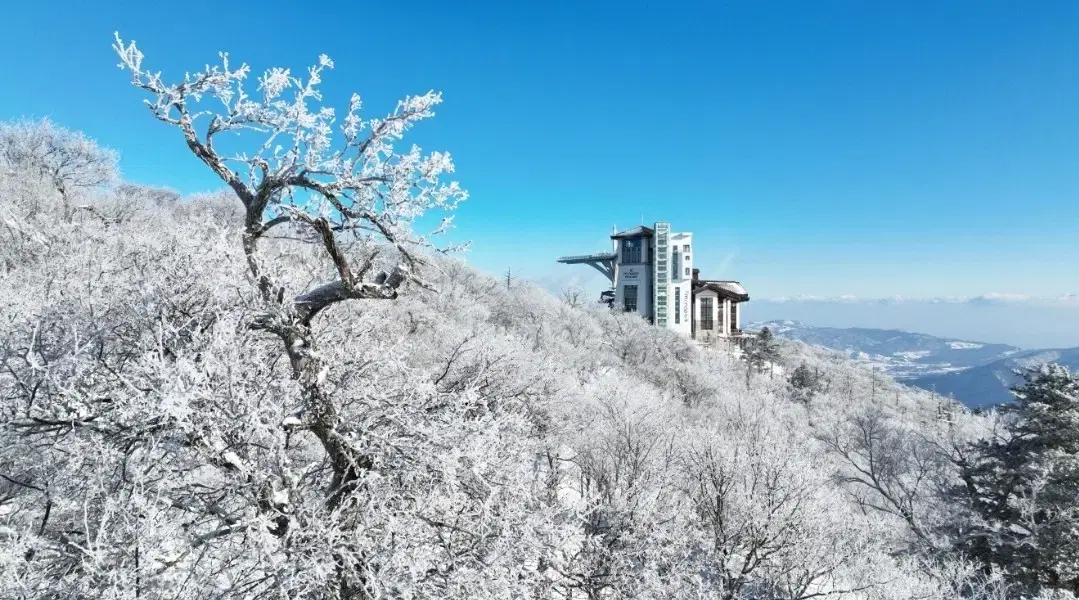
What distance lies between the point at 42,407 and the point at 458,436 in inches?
132

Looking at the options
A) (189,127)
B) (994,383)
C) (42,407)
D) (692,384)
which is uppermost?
(189,127)

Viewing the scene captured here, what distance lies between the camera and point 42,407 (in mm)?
3990

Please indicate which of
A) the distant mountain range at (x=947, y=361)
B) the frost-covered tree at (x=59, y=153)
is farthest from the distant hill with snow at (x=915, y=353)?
the frost-covered tree at (x=59, y=153)

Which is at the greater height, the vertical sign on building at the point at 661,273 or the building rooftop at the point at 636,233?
the building rooftop at the point at 636,233

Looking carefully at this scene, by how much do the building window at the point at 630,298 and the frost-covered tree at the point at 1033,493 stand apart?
3917 cm

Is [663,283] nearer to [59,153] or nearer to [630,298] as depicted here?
[630,298]

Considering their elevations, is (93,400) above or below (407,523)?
above

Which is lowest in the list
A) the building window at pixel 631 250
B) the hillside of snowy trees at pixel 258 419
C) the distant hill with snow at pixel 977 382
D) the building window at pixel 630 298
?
the distant hill with snow at pixel 977 382

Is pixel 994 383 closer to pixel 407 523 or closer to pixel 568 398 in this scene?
pixel 568 398

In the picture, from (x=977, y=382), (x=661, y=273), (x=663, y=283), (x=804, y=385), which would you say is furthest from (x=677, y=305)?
(x=977, y=382)

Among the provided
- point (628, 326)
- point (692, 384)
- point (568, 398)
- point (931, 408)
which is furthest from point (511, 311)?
point (931, 408)

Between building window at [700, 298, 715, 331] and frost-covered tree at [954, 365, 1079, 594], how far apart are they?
139 ft

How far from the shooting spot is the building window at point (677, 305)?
5425 centimetres

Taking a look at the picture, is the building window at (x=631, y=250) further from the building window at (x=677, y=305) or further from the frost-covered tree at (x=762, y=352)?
the frost-covered tree at (x=762, y=352)
